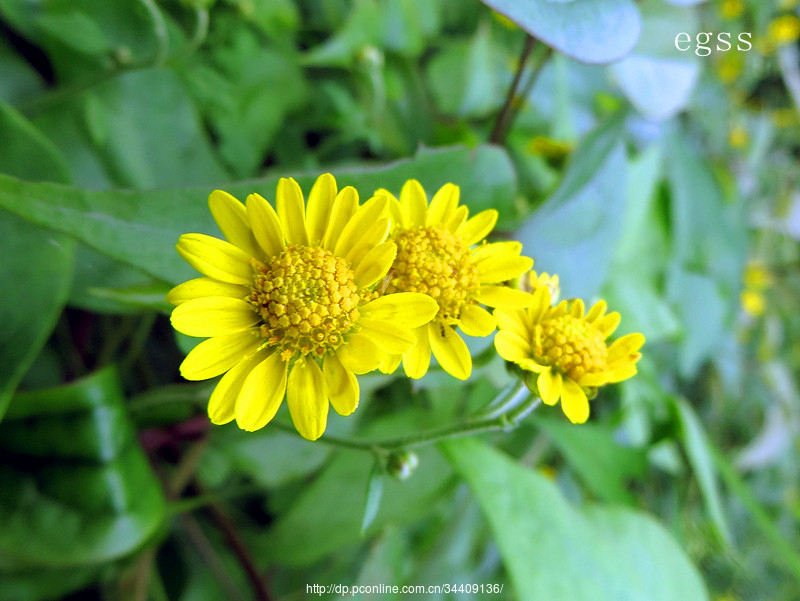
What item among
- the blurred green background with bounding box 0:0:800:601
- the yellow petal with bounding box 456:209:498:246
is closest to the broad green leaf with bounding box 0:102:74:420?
the blurred green background with bounding box 0:0:800:601

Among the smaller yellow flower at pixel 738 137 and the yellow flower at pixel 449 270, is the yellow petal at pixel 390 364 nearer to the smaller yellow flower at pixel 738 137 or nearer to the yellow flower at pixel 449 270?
the yellow flower at pixel 449 270

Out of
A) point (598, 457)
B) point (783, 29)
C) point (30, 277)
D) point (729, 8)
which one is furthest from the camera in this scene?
point (783, 29)

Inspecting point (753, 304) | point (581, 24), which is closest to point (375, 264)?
point (581, 24)

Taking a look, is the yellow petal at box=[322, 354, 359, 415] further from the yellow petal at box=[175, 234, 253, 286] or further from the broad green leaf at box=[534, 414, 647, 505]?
the broad green leaf at box=[534, 414, 647, 505]

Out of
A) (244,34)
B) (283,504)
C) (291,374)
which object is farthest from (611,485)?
(244,34)

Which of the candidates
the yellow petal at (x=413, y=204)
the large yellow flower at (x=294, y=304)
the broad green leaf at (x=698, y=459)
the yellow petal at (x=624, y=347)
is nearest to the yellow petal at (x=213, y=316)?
the large yellow flower at (x=294, y=304)

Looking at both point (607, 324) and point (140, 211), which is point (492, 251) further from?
point (140, 211)

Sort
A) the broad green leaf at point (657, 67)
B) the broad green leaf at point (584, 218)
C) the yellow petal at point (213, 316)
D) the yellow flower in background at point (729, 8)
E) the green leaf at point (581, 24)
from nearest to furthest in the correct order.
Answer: the yellow petal at point (213, 316), the green leaf at point (581, 24), the broad green leaf at point (584, 218), the broad green leaf at point (657, 67), the yellow flower in background at point (729, 8)

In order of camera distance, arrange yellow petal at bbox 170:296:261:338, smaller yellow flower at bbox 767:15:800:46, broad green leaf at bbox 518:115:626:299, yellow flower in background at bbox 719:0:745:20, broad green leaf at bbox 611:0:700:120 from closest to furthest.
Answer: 1. yellow petal at bbox 170:296:261:338
2. broad green leaf at bbox 518:115:626:299
3. broad green leaf at bbox 611:0:700:120
4. yellow flower in background at bbox 719:0:745:20
5. smaller yellow flower at bbox 767:15:800:46
